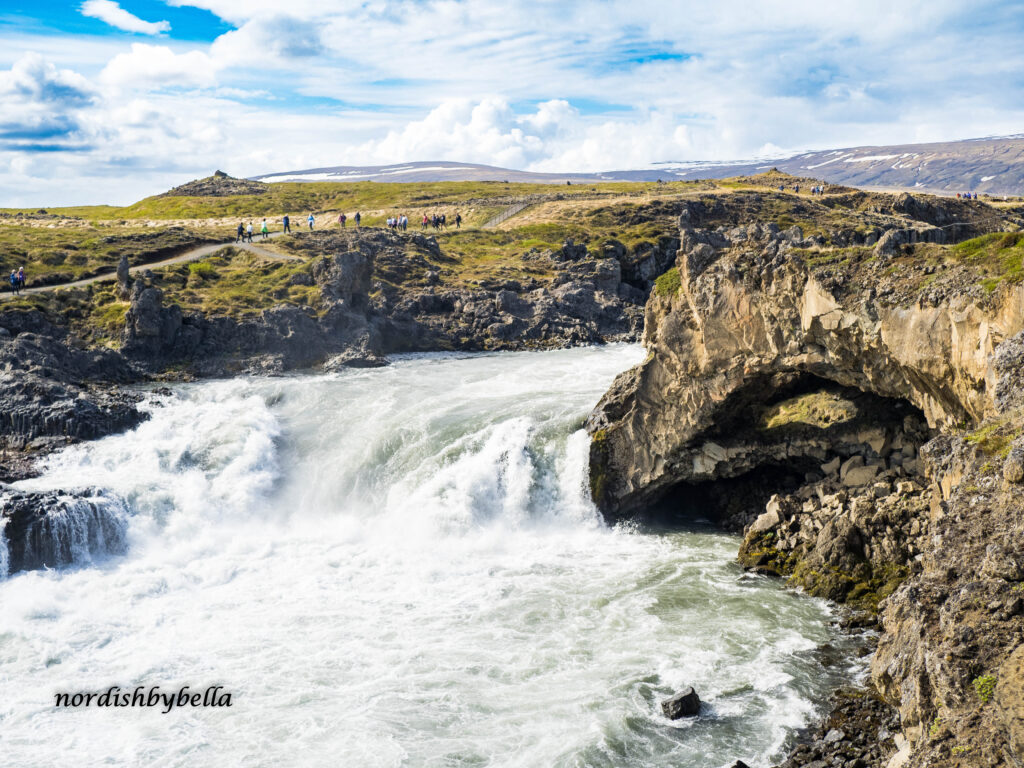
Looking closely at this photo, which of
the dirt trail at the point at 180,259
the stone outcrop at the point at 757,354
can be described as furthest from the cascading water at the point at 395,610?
the dirt trail at the point at 180,259

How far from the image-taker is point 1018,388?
60.6ft

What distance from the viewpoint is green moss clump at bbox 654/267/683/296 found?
35631 mm

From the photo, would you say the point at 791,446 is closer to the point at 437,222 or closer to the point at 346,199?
the point at 437,222

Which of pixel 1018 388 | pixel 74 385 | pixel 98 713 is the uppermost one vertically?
pixel 1018 388

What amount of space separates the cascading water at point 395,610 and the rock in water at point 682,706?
24cm

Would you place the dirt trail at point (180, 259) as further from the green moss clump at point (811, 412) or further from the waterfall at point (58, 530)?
the green moss clump at point (811, 412)

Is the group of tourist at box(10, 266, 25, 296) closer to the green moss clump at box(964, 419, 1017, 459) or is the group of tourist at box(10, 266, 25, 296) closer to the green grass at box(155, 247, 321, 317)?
the green grass at box(155, 247, 321, 317)

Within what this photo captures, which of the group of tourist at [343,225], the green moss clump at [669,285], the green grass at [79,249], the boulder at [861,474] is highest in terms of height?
the group of tourist at [343,225]

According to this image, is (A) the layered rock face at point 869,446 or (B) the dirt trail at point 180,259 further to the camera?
(B) the dirt trail at point 180,259

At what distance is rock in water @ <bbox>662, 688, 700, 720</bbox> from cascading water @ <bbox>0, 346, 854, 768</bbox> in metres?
0.24

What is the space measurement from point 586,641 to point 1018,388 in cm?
1330

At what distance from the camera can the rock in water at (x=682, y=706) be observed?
790 inches

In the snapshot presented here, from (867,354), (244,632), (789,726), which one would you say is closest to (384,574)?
(244,632)

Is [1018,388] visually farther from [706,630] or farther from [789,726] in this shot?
[706,630]
